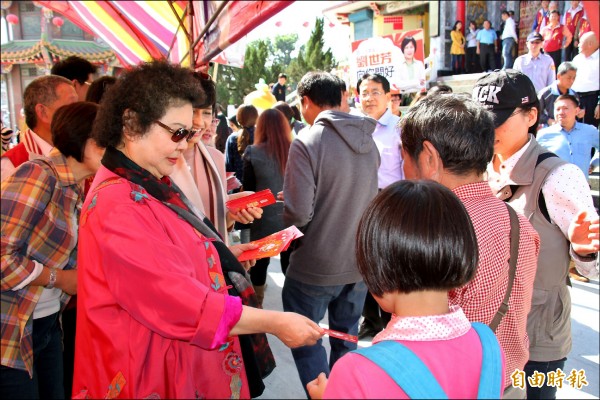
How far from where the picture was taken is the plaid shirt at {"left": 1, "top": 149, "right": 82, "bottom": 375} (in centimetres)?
177

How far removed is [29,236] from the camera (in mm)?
1858

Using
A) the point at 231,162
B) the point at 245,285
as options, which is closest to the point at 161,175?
the point at 245,285

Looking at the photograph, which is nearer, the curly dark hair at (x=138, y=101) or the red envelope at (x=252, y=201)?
the curly dark hair at (x=138, y=101)

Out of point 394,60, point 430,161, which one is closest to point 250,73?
point 394,60

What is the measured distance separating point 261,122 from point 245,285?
8.87ft

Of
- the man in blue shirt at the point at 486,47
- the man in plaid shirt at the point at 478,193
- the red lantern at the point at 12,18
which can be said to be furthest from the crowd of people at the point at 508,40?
the red lantern at the point at 12,18

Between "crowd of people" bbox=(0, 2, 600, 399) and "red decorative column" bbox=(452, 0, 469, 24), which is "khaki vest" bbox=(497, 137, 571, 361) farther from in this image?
"red decorative column" bbox=(452, 0, 469, 24)

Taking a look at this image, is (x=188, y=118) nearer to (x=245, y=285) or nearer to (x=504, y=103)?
(x=245, y=285)

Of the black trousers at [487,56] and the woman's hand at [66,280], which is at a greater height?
the black trousers at [487,56]

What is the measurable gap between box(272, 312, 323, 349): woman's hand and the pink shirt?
440 millimetres

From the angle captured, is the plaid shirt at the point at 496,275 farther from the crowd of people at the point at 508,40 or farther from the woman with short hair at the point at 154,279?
the crowd of people at the point at 508,40

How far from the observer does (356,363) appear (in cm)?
86

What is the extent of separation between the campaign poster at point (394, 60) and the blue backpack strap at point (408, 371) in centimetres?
569

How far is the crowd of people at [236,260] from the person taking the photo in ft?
3.13
